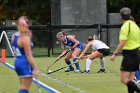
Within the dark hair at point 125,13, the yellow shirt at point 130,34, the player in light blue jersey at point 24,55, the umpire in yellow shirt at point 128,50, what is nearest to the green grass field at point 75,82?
the umpire in yellow shirt at point 128,50

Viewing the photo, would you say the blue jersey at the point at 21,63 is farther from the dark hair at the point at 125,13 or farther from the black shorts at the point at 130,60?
the dark hair at the point at 125,13

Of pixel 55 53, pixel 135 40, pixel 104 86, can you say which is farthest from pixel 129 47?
pixel 55 53

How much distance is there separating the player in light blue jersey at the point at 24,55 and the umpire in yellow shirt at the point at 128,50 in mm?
2137

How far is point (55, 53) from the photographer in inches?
1195

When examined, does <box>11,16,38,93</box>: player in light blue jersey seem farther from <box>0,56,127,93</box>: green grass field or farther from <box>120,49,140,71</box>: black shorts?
<box>0,56,127,93</box>: green grass field

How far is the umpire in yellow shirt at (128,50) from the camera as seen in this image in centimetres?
1068

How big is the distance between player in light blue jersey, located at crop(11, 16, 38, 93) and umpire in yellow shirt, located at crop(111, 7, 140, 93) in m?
2.14

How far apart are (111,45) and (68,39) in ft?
46.3

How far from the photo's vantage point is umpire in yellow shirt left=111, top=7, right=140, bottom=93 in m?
10.7

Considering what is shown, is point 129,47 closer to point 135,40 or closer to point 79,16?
point 135,40

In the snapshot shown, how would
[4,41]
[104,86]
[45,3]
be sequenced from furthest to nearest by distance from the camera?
[45,3] < [4,41] < [104,86]

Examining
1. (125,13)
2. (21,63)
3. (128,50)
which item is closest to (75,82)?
(128,50)

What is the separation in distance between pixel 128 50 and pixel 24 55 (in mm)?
2501

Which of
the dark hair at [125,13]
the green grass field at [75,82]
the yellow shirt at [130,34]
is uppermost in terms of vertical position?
the dark hair at [125,13]
